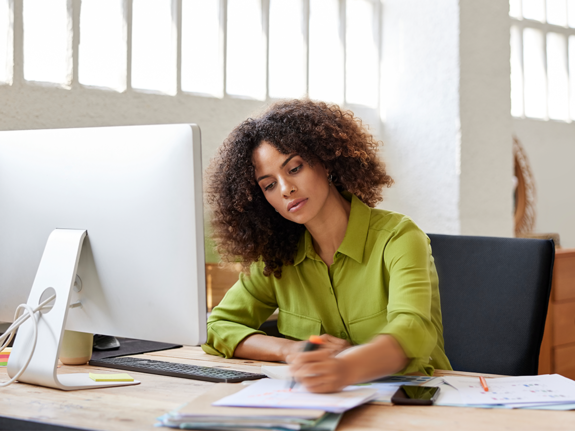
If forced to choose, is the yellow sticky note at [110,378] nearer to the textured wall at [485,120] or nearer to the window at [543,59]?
the textured wall at [485,120]

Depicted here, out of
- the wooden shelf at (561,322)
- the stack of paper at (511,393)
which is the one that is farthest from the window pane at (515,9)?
the stack of paper at (511,393)

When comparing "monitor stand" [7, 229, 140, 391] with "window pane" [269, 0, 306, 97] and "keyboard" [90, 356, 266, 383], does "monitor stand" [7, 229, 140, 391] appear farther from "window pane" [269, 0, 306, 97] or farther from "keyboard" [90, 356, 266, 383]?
"window pane" [269, 0, 306, 97]

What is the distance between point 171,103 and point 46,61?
2.11 feet

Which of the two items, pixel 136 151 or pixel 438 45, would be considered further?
pixel 438 45

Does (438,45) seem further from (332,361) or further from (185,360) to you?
(332,361)

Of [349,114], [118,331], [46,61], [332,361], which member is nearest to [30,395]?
[118,331]

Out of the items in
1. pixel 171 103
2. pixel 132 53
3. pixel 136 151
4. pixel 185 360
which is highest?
pixel 132 53

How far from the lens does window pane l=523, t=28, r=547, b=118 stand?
16.8 feet

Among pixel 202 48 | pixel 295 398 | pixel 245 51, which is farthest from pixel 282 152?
pixel 245 51

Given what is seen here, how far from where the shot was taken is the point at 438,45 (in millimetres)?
3969

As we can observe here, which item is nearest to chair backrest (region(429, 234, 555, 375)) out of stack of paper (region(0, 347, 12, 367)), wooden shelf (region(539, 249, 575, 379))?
stack of paper (region(0, 347, 12, 367))

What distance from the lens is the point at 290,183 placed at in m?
1.44

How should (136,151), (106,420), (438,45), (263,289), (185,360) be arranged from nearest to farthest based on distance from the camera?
(106,420), (136,151), (185,360), (263,289), (438,45)

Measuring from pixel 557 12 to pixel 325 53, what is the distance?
8.22 ft
